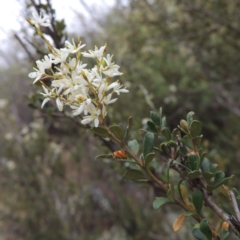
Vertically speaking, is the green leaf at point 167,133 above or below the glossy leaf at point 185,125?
below

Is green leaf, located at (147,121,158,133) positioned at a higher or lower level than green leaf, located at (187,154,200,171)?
higher

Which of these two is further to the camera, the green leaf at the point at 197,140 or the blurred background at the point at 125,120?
the blurred background at the point at 125,120

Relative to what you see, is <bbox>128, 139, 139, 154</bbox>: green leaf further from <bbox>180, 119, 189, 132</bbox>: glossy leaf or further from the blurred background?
the blurred background

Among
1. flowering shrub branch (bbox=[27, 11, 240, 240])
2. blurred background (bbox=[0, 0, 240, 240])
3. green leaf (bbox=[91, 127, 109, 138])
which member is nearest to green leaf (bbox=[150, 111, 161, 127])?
flowering shrub branch (bbox=[27, 11, 240, 240])

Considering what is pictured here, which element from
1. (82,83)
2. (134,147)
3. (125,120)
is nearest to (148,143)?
(134,147)

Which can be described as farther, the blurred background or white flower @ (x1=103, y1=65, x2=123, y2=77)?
the blurred background

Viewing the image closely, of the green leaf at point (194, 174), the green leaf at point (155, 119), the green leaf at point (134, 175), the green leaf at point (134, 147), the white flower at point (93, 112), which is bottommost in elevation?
the green leaf at point (194, 174)

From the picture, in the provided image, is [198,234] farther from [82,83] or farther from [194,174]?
[82,83]

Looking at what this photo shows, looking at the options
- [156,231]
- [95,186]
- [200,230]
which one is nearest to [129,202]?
[156,231]

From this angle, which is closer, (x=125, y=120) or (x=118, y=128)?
(x=118, y=128)

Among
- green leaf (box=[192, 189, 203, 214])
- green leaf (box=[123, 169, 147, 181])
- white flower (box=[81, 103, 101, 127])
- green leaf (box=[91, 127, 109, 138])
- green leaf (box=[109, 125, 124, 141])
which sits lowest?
green leaf (box=[192, 189, 203, 214])

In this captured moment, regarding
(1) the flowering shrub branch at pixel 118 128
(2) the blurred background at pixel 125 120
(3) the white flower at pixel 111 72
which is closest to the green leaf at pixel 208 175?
(1) the flowering shrub branch at pixel 118 128

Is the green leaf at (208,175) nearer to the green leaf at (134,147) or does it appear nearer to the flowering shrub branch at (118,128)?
the flowering shrub branch at (118,128)

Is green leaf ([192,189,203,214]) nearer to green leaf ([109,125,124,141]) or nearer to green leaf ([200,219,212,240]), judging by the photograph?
green leaf ([200,219,212,240])
